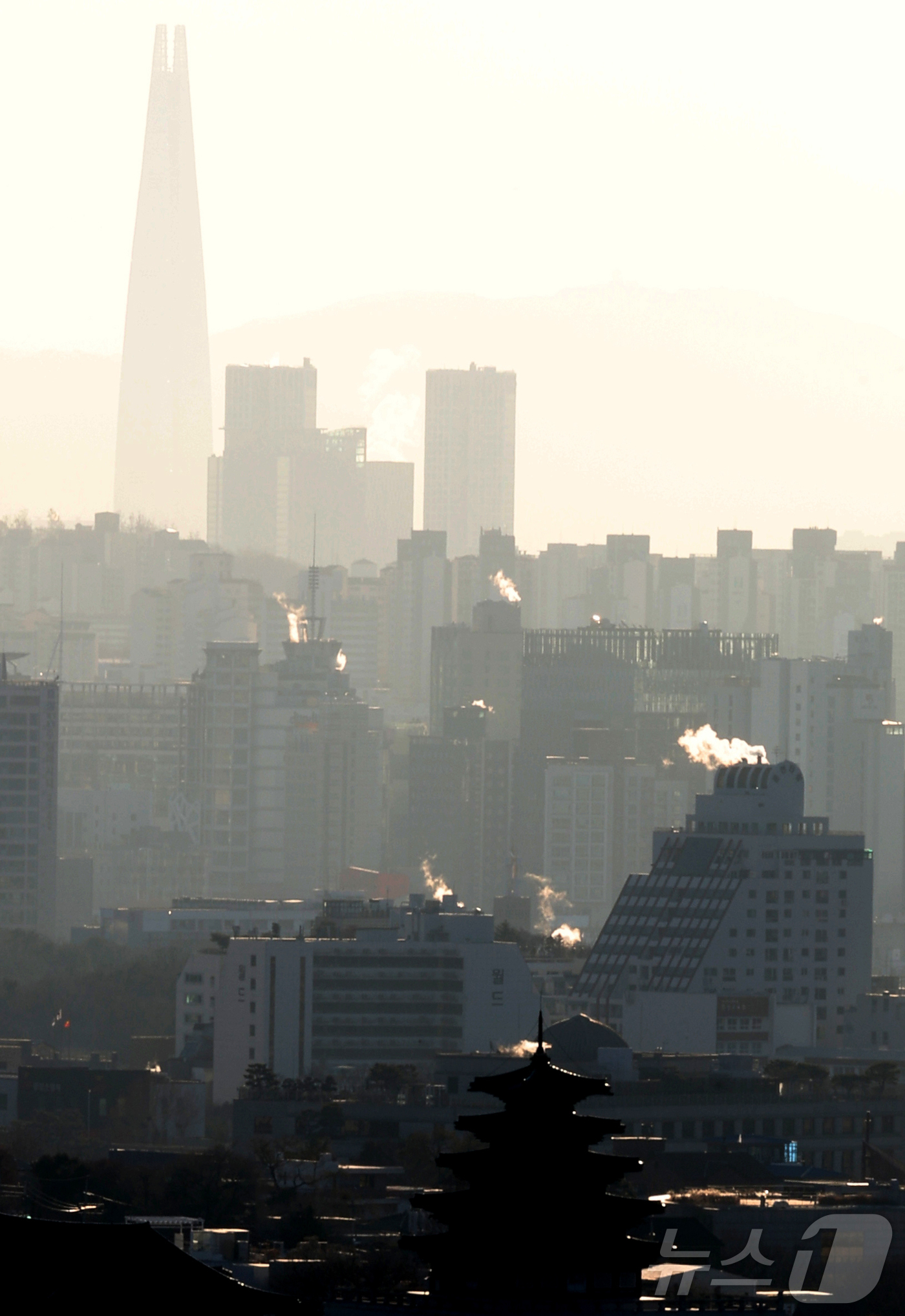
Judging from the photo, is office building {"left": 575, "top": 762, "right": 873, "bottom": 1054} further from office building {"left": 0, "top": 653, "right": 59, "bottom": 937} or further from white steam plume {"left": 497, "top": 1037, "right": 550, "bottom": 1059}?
office building {"left": 0, "top": 653, "right": 59, "bottom": 937}

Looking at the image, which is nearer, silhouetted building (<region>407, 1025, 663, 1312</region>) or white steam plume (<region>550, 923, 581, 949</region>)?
silhouetted building (<region>407, 1025, 663, 1312</region>)

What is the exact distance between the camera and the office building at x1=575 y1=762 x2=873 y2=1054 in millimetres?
114500

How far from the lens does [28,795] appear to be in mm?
181250

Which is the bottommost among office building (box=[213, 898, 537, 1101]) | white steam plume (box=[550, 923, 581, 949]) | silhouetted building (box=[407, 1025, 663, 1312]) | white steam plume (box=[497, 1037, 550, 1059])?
silhouetted building (box=[407, 1025, 663, 1312])

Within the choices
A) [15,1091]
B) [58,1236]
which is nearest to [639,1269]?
[58,1236]

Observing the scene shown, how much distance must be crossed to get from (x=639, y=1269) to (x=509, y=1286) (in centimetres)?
97

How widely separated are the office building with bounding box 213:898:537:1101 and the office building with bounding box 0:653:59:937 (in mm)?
68093

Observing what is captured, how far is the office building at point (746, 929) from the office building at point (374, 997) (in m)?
4.68

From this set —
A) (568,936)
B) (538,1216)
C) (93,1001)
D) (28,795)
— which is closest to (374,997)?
(93,1001)

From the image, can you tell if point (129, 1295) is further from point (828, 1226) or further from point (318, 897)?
point (318, 897)

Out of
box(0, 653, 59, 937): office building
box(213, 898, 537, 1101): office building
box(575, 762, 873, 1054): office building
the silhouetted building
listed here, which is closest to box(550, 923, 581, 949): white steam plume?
box(575, 762, 873, 1054): office building

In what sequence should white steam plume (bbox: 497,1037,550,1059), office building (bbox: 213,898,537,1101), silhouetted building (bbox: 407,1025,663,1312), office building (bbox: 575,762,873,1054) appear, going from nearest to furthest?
silhouetted building (bbox: 407,1025,663,1312), white steam plume (bbox: 497,1037,550,1059), office building (bbox: 213,898,537,1101), office building (bbox: 575,762,873,1054)

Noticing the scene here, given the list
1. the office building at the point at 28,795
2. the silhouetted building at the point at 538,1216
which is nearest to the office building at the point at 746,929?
the office building at the point at 28,795

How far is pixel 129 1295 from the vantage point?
22.7 m
